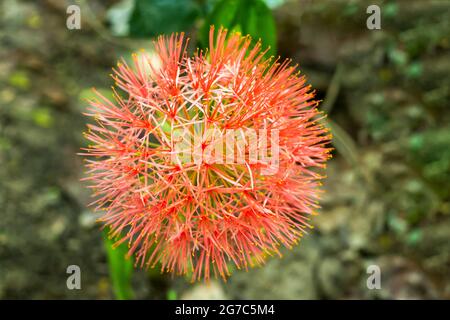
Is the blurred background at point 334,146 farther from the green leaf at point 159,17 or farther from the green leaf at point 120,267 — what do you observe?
the green leaf at point 120,267

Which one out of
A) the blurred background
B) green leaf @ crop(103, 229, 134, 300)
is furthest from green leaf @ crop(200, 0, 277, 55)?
green leaf @ crop(103, 229, 134, 300)

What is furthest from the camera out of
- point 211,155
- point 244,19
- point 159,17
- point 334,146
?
point 334,146

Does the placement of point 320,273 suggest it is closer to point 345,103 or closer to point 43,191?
point 345,103

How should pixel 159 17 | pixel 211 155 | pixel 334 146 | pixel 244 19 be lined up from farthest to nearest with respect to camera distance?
pixel 334 146
pixel 159 17
pixel 244 19
pixel 211 155

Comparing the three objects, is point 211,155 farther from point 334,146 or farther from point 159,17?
point 334,146

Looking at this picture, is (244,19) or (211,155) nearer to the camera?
(211,155)

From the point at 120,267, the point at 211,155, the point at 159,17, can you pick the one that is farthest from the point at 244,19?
the point at 120,267

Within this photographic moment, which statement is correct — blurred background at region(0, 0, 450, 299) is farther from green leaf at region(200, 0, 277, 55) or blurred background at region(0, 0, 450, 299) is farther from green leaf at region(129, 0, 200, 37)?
green leaf at region(200, 0, 277, 55)
